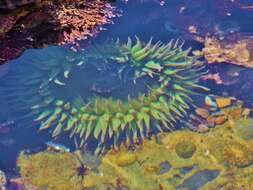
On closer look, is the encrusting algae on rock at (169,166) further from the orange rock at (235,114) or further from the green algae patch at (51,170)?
the orange rock at (235,114)

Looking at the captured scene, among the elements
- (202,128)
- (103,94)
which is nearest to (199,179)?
(202,128)

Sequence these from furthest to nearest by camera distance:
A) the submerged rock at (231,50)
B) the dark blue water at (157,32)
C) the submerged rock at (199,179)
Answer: the submerged rock at (231,50)
the dark blue water at (157,32)
the submerged rock at (199,179)

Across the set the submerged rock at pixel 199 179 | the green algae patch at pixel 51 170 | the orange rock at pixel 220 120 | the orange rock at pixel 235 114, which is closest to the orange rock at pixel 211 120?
the orange rock at pixel 220 120

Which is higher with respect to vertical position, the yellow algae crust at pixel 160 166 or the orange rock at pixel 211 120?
the orange rock at pixel 211 120

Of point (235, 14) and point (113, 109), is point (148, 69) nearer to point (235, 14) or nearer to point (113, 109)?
point (113, 109)

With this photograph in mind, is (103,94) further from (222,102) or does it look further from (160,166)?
(222,102)

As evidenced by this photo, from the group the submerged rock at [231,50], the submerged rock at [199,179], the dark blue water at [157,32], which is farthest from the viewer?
the submerged rock at [231,50]
